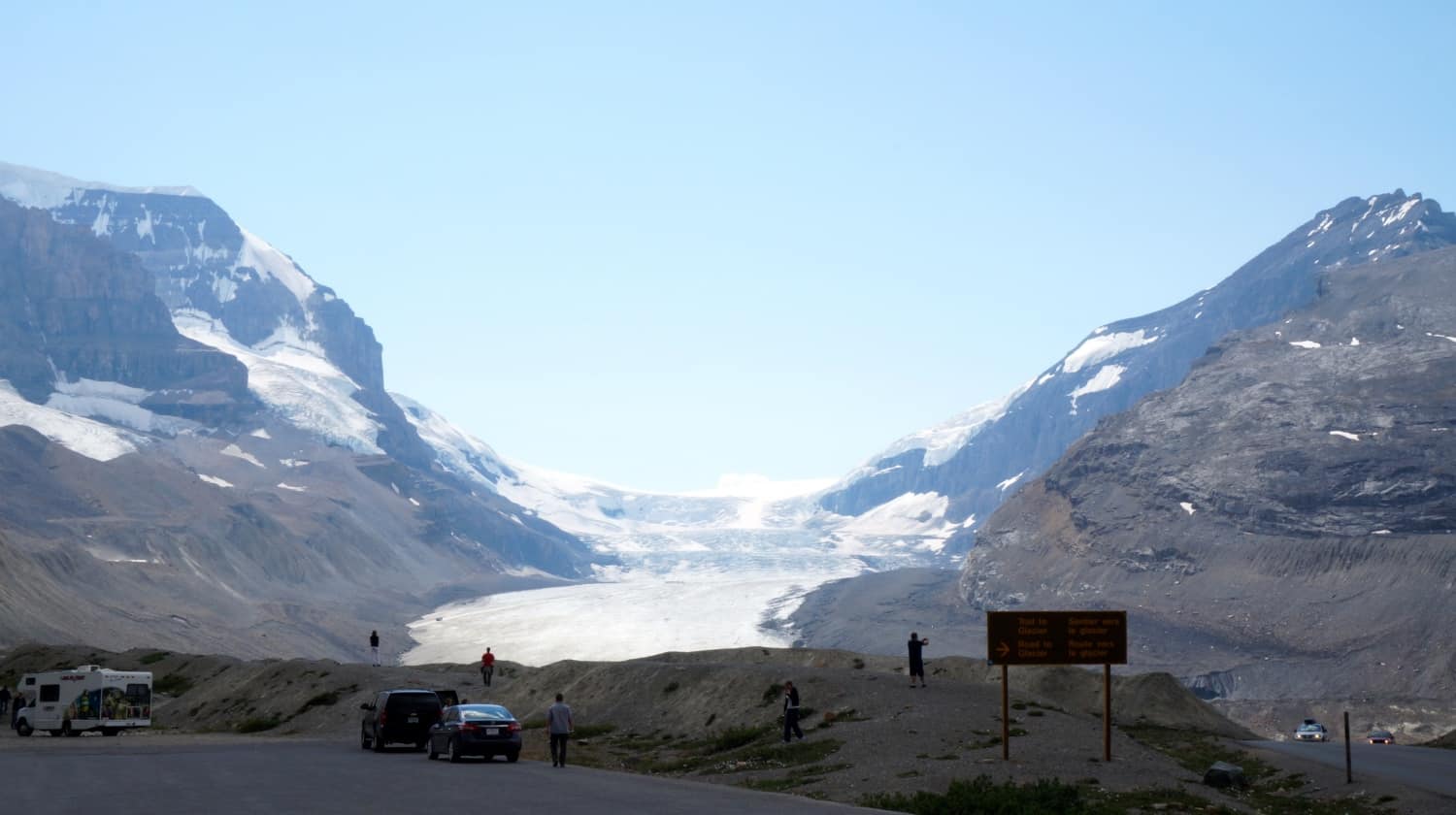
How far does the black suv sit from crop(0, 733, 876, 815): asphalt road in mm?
688

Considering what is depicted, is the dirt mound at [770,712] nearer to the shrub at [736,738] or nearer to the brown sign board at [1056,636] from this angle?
the shrub at [736,738]

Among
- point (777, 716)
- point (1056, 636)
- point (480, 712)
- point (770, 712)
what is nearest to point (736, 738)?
point (777, 716)

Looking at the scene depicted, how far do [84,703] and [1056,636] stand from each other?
44120mm

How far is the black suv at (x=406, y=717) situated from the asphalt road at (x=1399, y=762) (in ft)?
97.6

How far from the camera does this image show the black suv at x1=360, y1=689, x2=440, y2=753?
Result: 5131 centimetres

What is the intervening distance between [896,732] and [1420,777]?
16.8 m

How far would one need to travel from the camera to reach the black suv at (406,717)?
51.3 m

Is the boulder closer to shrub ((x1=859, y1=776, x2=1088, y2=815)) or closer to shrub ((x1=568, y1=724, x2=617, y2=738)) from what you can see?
shrub ((x1=859, y1=776, x2=1088, y2=815))

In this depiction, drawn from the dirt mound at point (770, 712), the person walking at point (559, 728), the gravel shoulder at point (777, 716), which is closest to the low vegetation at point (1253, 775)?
the gravel shoulder at point (777, 716)

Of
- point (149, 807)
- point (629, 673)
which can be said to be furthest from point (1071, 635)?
point (629, 673)

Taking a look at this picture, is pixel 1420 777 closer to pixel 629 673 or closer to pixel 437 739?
pixel 437 739

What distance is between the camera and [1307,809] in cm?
4162

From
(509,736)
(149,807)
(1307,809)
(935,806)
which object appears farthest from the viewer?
(509,736)

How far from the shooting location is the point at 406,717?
5156 cm
